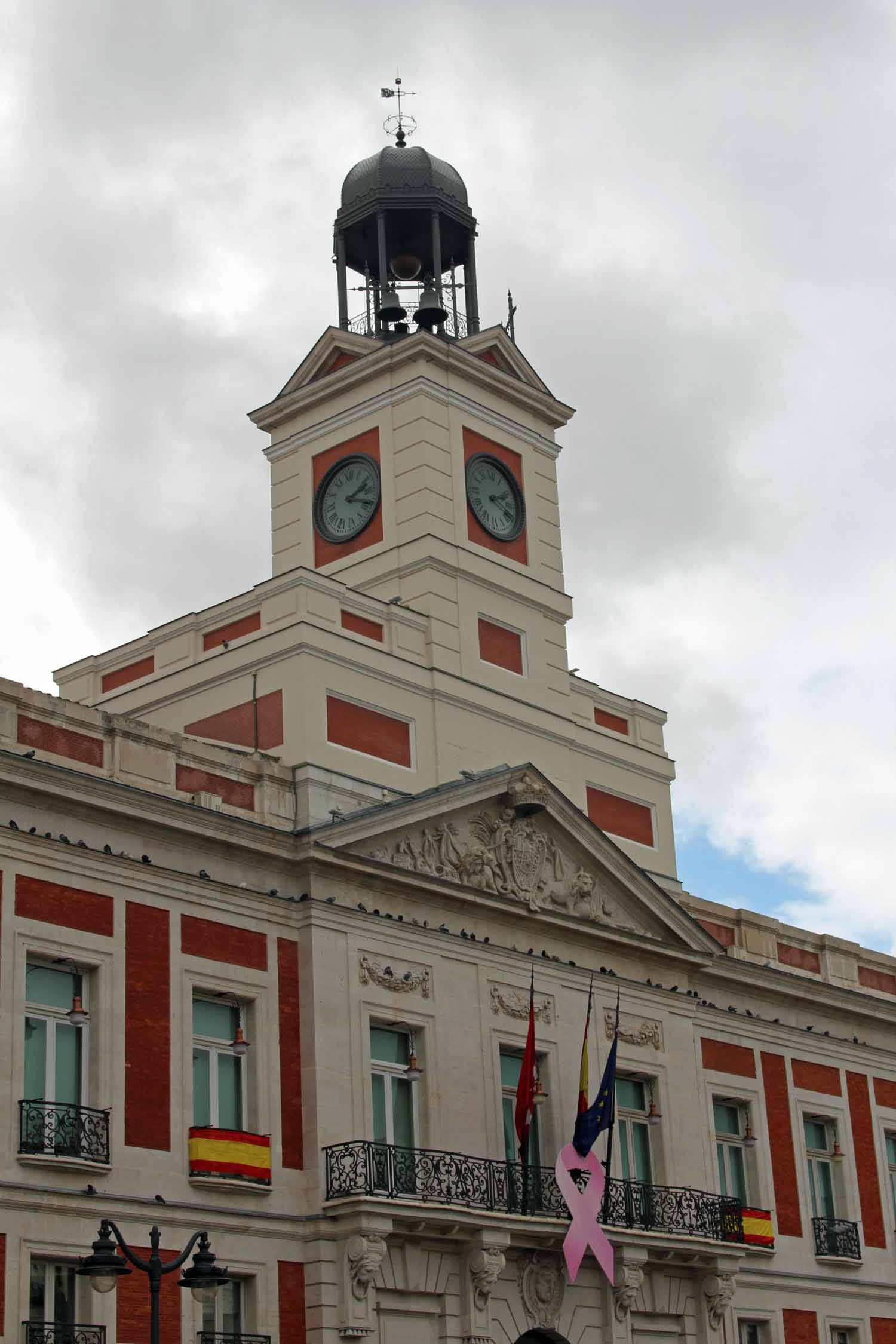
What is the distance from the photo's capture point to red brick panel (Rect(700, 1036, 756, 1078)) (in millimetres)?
37594

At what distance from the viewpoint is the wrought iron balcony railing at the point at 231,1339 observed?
A: 27.1 metres

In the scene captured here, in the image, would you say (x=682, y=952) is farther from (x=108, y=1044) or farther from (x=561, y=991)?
(x=108, y=1044)

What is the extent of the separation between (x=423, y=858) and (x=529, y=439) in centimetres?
1128

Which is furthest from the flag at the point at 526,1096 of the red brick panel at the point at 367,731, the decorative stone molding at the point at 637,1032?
the red brick panel at the point at 367,731

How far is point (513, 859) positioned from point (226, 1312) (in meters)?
9.19

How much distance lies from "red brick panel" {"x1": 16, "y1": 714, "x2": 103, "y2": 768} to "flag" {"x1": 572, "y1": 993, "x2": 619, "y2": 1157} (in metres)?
9.34

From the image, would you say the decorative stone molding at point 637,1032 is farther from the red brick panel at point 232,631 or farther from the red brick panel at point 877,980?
the red brick panel at point 232,631

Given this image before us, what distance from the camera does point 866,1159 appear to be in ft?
133

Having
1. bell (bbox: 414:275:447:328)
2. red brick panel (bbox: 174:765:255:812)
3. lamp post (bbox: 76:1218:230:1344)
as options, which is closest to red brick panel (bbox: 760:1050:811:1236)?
red brick panel (bbox: 174:765:255:812)

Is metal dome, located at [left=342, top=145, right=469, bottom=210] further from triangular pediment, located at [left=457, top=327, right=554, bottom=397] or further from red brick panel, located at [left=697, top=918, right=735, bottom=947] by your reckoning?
red brick panel, located at [left=697, top=918, right=735, bottom=947]

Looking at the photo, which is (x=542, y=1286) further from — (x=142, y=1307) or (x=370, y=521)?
(x=370, y=521)

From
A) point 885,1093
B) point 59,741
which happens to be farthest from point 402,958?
point 885,1093

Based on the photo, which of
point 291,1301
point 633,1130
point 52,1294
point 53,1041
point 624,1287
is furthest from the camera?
point 633,1130

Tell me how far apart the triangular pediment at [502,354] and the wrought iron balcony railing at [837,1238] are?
16.7 m
